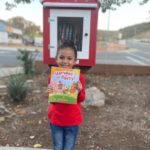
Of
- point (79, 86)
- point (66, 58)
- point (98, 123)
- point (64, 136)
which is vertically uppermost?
point (66, 58)

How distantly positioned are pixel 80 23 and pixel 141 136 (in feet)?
5.77

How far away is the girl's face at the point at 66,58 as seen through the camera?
7.66 feet

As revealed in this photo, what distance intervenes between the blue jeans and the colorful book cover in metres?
0.30

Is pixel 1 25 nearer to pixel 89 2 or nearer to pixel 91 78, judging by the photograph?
pixel 91 78

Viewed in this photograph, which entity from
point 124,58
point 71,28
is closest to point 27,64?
point 71,28

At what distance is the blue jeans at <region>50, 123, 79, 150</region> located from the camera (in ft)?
7.98

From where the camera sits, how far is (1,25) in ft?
149

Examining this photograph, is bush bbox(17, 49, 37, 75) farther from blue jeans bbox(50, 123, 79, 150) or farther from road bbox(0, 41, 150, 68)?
blue jeans bbox(50, 123, 79, 150)

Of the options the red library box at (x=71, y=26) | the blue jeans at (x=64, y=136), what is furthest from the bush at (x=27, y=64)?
the blue jeans at (x=64, y=136)

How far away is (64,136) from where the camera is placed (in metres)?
2.50

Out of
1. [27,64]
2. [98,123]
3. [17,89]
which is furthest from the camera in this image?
[27,64]

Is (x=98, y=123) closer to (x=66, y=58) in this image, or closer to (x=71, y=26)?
(x=71, y=26)

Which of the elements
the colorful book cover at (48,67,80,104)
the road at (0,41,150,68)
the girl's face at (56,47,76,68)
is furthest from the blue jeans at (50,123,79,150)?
the road at (0,41,150,68)

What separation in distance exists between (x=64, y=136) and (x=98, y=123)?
1.63m
